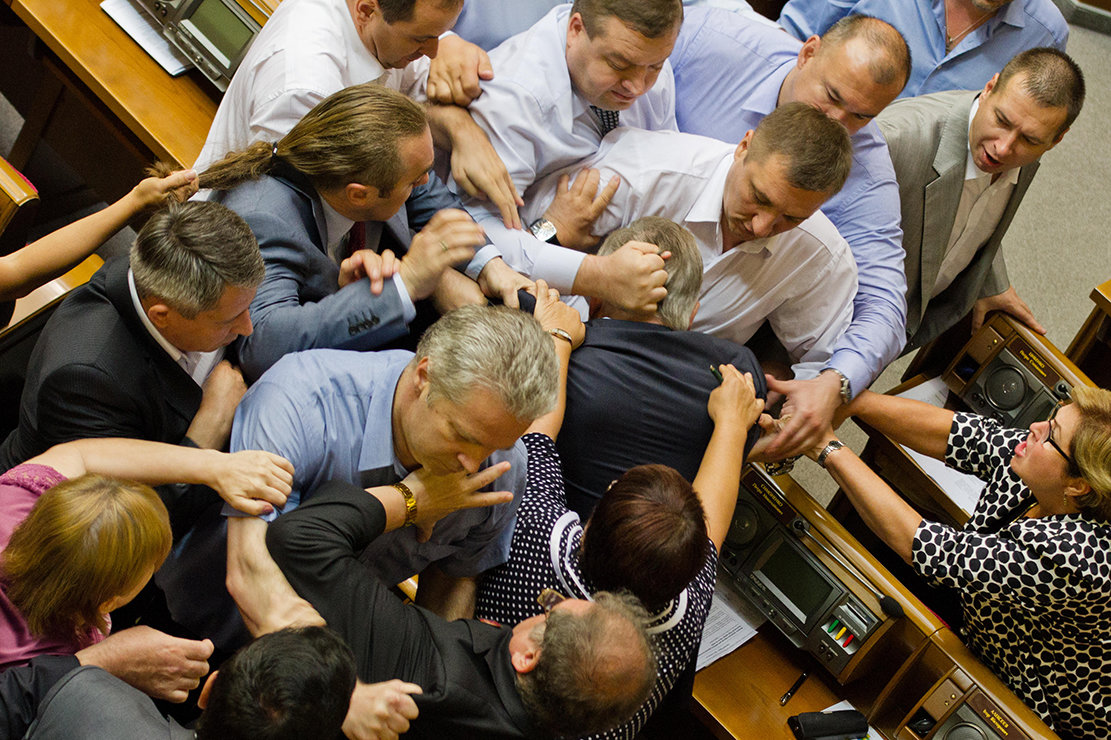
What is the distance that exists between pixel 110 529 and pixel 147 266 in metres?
0.46

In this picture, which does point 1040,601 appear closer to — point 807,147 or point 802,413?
point 802,413

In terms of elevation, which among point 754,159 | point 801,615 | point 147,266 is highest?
point 754,159

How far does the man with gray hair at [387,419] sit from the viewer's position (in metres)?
1.55

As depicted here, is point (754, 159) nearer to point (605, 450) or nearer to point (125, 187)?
point (605, 450)

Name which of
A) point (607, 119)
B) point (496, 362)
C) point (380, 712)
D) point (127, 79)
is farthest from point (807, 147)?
point (127, 79)

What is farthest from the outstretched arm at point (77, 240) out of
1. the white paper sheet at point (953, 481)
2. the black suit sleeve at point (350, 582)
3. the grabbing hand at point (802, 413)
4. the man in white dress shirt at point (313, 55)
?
the white paper sheet at point (953, 481)

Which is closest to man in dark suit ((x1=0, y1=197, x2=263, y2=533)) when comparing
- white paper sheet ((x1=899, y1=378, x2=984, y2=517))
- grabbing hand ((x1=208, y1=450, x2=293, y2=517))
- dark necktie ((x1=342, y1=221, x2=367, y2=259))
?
grabbing hand ((x1=208, y1=450, x2=293, y2=517))

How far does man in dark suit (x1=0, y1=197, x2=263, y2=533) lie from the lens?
1.61 m

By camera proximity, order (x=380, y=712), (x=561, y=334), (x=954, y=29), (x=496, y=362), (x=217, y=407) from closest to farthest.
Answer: (x=380, y=712)
(x=496, y=362)
(x=217, y=407)
(x=561, y=334)
(x=954, y=29)

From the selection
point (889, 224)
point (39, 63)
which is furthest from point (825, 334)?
point (39, 63)

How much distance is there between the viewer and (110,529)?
1.41 metres

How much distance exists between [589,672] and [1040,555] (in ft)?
4.09

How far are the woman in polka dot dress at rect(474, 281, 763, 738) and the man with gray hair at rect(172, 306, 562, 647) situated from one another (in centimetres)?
17

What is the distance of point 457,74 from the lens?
7.77 feet
